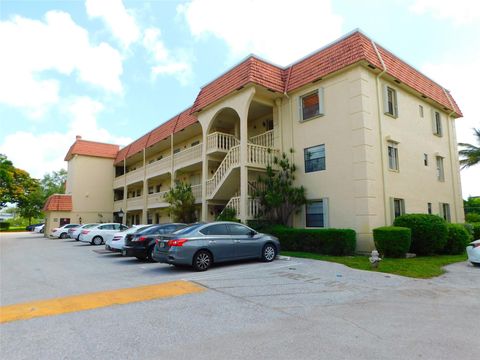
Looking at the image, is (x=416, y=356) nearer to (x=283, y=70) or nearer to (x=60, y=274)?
(x=60, y=274)

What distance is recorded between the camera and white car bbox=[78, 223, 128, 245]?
2305cm

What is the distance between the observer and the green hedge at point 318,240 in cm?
1307

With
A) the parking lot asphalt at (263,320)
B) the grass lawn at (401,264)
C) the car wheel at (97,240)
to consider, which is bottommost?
the parking lot asphalt at (263,320)

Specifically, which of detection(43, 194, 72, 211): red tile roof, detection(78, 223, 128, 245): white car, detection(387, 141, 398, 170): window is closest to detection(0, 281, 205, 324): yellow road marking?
detection(387, 141, 398, 170): window

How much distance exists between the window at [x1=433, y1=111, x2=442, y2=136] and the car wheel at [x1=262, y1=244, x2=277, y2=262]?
12877 mm

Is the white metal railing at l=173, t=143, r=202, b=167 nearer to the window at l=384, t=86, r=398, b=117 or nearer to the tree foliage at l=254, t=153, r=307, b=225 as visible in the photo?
the tree foliage at l=254, t=153, r=307, b=225

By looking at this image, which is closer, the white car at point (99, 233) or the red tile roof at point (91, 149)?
the white car at point (99, 233)

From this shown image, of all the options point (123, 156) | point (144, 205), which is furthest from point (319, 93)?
point (123, 156)

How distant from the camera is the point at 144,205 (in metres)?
29.3

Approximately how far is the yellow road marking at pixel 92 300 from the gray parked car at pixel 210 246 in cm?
143

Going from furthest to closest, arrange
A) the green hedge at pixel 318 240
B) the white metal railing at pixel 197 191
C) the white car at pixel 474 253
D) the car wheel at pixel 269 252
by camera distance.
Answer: the white metal railing at pixel 197 191, the green hedge at pixel 318 240, the car wheel at pixel 269 252, the white car at pixel 474 253

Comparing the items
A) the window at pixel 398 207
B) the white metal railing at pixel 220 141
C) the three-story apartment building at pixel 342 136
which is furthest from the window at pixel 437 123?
the white metal railing at pixel 220 141

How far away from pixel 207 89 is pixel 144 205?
529 inches

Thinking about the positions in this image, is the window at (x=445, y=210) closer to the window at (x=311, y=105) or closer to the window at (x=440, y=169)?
the window at (x=440, y=169)
